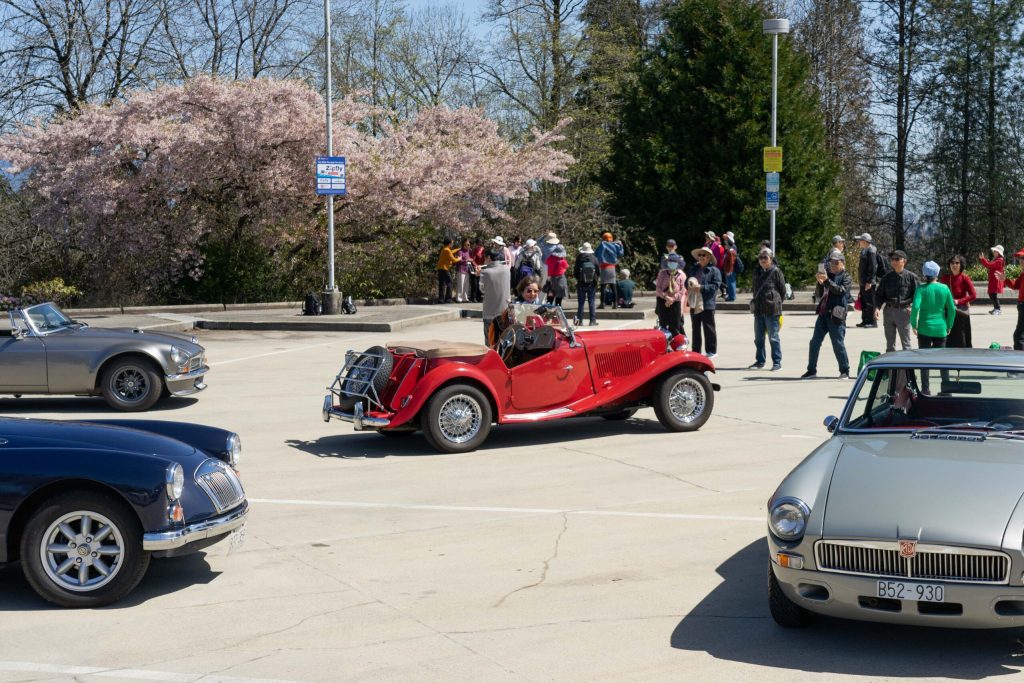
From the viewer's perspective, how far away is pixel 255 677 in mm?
5605

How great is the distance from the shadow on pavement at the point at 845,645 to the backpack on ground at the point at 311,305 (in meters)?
21.0

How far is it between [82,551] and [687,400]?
7.16 m

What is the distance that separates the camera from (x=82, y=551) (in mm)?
6676

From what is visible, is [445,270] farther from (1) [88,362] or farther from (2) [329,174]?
(1) [88,362]

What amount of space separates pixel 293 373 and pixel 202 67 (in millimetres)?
24990

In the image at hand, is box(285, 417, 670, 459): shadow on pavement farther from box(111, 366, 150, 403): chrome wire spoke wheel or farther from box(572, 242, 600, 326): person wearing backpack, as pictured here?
box(572, 242, 600, 326): person wearing backpack

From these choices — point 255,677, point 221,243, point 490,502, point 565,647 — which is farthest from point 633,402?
point 221,243

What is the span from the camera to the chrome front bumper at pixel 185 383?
46.3 ft

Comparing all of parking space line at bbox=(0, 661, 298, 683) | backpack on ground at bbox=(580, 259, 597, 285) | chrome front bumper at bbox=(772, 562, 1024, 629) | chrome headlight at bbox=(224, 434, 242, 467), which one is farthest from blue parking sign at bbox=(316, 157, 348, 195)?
chrome front bumper at bbox=(772, 562, 1024, 629)

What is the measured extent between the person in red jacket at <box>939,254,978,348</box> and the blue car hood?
11.2 m

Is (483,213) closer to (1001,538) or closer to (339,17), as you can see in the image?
(339,17)

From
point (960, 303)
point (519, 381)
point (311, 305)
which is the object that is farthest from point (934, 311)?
point (311, 305)

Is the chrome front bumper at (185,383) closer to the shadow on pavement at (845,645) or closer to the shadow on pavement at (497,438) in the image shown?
the shadow on pavement at (497,438)

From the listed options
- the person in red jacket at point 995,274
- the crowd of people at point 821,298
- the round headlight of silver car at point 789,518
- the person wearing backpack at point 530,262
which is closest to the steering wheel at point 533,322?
the crowd of people at point 821,298
